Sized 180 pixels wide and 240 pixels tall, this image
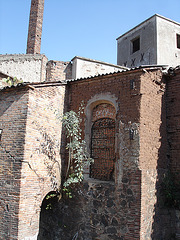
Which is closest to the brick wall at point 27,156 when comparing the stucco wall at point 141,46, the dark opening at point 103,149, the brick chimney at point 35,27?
the dark opening at point 103,149

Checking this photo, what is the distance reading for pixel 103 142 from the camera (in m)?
7.82

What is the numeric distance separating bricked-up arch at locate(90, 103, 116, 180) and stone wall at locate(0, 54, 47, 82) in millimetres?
4932

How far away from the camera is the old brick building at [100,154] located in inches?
259

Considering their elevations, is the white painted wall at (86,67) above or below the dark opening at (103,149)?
above

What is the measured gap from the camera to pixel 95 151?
26.0 ft

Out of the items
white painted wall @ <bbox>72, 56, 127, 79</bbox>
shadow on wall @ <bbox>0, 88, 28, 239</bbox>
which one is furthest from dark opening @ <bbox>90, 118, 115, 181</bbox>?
white painted wall @ <bbox>72, 56, 127, 79</bbox>

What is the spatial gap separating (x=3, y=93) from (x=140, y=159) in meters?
4.92

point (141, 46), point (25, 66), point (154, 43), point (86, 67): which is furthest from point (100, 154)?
point (141, 46)

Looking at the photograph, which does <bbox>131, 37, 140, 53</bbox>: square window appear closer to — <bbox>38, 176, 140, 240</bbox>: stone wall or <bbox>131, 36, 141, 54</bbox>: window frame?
<bbox>131, 36, 141, 54</bbox>: window frame

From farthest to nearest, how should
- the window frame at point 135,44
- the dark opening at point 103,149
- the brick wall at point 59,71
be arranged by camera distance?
1. the window frame at point 135,44
2. the brick wall at point 59,71
3. the dark opening at point 103,149

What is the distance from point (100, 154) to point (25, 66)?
6919 millimetres

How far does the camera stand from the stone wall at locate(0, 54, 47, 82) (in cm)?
1172

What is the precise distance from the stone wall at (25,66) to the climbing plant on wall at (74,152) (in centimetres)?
445

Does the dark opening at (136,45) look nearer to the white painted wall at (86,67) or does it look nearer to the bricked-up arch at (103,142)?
the white painted wall at (86,67)
